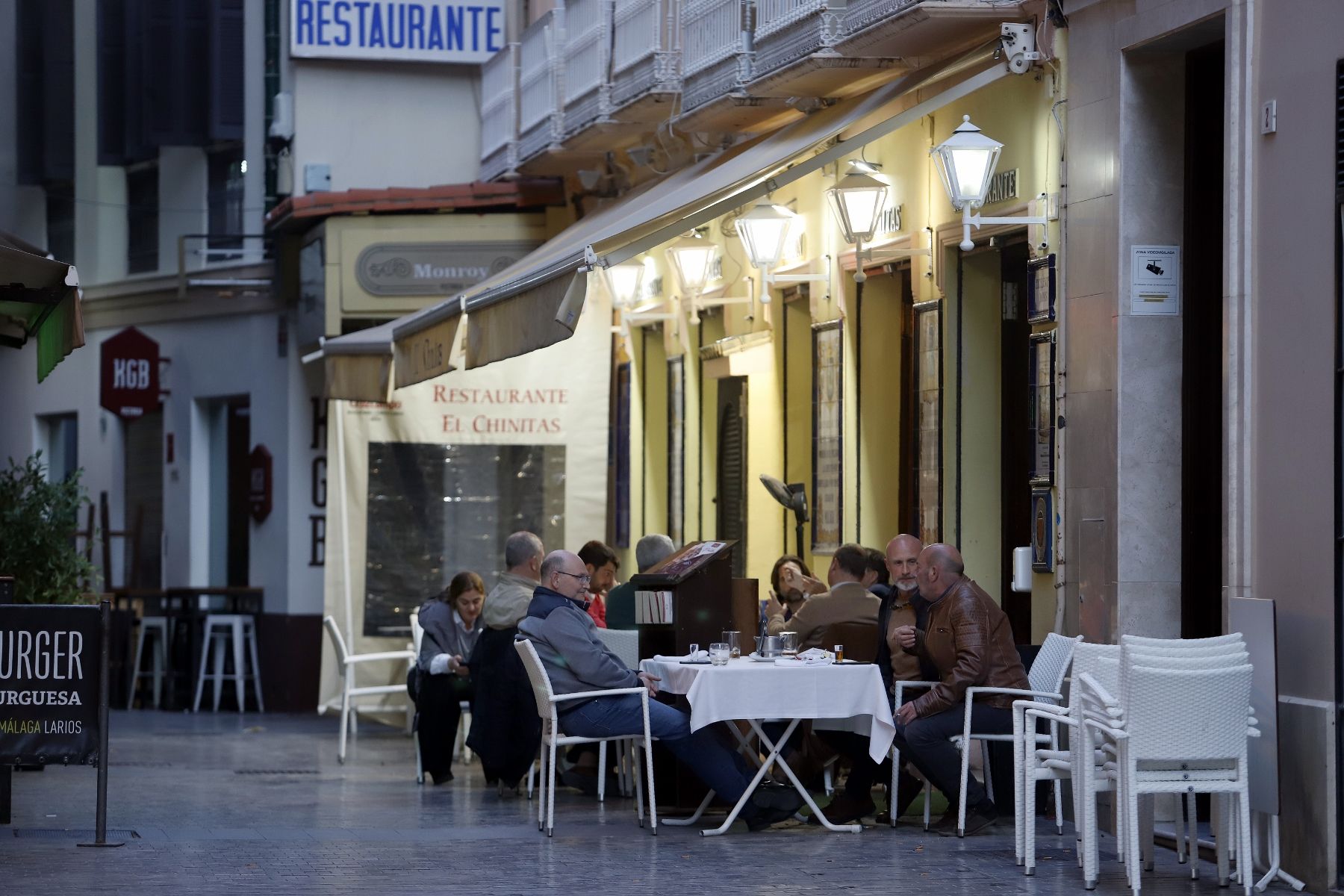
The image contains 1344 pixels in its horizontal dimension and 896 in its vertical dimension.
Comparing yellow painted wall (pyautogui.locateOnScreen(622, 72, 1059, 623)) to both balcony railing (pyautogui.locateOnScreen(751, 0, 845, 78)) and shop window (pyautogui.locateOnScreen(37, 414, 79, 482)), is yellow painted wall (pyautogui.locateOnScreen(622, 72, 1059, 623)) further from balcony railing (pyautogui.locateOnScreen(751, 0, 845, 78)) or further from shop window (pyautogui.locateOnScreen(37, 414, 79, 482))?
shop window (pyautogui.locateOnScreen(37, 414, 79, 482))

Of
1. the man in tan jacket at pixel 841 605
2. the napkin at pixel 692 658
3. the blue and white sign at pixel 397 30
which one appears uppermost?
the blue and white sign at pixel 397 30

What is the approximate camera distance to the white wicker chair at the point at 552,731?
36.6 ft

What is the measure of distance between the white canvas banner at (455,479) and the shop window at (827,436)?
3.27 m

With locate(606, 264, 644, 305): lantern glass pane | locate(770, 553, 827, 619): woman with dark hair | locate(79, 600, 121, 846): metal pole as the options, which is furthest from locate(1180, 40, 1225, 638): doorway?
locate(606, 264, 644, 305): lantern glass pane

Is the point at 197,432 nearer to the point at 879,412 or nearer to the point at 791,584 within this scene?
the point at 879,412

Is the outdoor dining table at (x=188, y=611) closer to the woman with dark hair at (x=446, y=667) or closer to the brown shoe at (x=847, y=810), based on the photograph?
the woman with dark hair at (x=446, y=667)

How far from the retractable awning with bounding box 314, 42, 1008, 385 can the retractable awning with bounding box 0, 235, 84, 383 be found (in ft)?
7.94

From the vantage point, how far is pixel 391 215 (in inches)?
814

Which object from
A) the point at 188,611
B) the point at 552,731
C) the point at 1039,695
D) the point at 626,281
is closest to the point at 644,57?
the point at 626,281

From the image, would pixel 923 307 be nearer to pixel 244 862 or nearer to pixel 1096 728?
pixel 1096 728

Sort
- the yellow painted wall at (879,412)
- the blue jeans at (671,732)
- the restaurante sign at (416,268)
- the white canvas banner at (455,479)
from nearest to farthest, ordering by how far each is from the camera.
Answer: the blue jeans at (671,732), the yellow painted wall at (879,412), the white canvas banner at (455,479), the restaurante sign at (416,268)

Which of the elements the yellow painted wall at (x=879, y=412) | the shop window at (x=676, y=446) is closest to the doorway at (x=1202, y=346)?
the yellow painted wall at (x=879, y=412)

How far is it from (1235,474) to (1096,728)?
4.65 ft

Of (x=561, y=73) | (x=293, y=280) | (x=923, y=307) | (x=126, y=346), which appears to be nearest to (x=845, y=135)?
(x=923, y=307)
